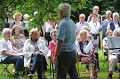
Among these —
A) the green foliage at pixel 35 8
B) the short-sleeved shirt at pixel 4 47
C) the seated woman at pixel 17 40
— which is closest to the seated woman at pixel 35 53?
the short-sleeved shirt at pixel 4 47

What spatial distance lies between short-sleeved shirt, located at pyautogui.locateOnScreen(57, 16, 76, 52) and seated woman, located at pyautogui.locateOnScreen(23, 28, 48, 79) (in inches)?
99.1

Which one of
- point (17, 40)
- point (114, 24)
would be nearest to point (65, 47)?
point (17, 40)

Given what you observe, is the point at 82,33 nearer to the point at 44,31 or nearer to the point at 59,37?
the point at 44,31

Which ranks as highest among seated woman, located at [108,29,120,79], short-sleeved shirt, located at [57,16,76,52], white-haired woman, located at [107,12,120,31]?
white-haired woman, located at [107,12,120,31]

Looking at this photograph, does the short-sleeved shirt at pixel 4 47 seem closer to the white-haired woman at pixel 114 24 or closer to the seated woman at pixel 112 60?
the seated woman at pixel 112 60

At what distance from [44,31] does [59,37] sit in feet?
16.4

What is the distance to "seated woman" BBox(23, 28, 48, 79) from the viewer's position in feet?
28.2

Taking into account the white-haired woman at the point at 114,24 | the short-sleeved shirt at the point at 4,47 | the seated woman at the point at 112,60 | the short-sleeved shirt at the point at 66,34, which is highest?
the white-haired woman at the point at 114,24

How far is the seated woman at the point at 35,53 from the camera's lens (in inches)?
338

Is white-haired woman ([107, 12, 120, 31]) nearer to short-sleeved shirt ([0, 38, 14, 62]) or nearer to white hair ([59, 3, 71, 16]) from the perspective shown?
short-sleeved shirt ([0, 38, 14, 62])

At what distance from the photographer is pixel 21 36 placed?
32.7ft

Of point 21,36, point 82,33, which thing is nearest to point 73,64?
point 82,33

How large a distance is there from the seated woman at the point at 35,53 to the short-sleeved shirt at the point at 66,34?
99.1 inches

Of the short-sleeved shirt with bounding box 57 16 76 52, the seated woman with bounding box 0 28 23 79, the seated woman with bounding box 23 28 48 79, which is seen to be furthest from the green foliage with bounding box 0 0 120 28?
the seated woman with bounding box 0 28 23 79
